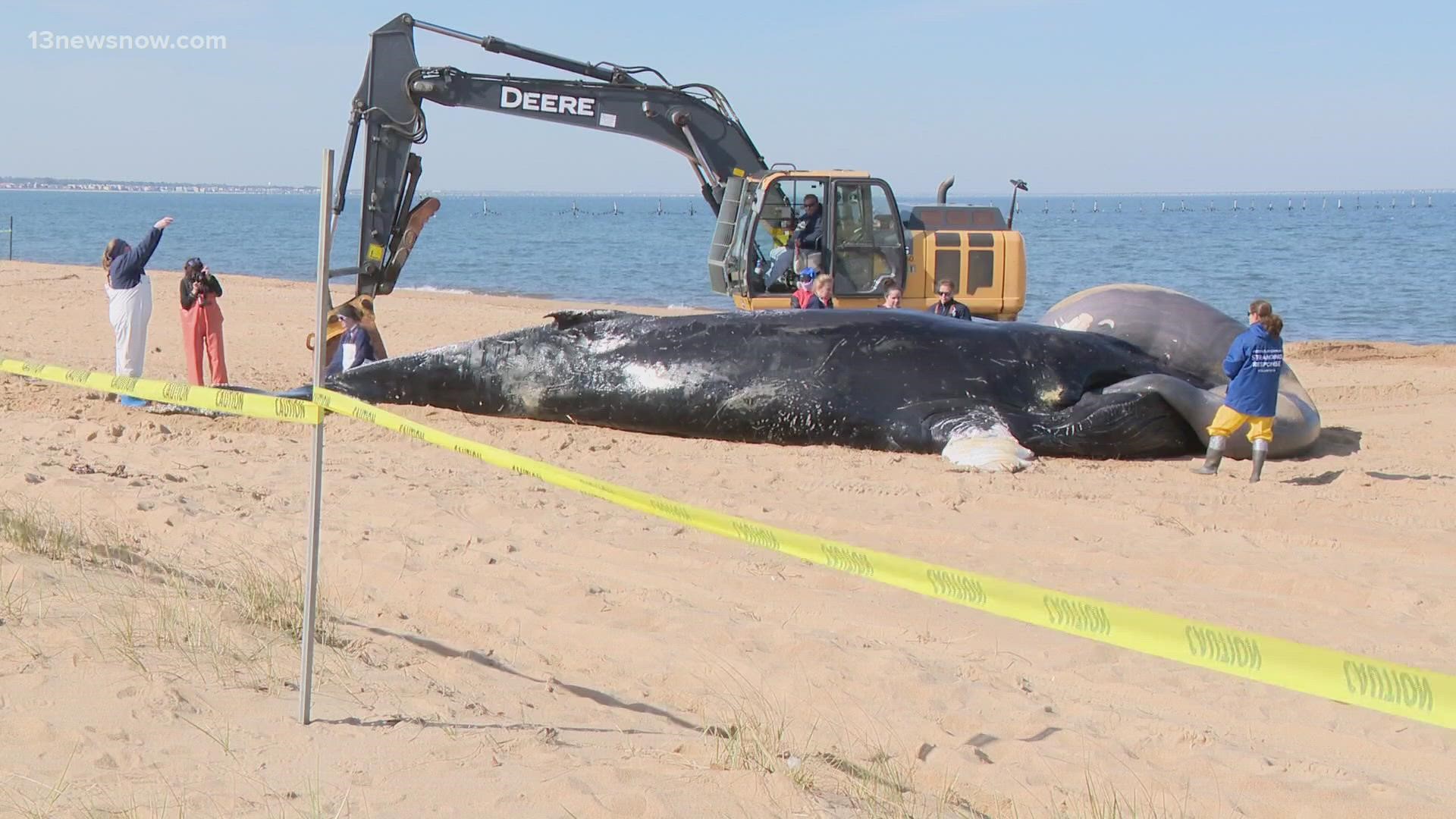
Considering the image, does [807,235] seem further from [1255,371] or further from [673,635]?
[673,635]

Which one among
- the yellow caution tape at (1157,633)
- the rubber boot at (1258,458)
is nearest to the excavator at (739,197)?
the rubber boot at (1258,458)

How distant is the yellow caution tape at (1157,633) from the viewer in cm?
281

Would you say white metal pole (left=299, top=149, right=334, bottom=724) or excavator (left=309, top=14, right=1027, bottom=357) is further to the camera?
excavator (left=309, top=14, right=1027, bottom=357)

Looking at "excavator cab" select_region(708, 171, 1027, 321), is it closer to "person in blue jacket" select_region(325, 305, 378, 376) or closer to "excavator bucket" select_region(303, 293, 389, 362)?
"excavator bucket" select_region(303, 293, 389, 362)

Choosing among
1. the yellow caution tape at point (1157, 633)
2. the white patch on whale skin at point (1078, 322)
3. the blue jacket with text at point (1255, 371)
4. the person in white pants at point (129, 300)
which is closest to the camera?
the yellow caution tape at point (1157, 633)

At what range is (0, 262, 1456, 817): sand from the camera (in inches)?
160

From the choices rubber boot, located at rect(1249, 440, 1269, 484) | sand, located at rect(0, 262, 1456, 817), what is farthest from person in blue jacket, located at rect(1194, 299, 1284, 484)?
sand, located at rect(0, 262, 1456, 817)

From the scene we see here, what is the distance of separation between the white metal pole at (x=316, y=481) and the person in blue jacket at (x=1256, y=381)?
6.84 m

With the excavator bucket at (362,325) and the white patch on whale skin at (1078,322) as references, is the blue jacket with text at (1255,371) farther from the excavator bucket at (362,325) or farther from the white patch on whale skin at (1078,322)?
the excavator bucket at (362,325)

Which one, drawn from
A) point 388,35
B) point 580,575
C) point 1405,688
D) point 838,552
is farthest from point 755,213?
point 1405,688

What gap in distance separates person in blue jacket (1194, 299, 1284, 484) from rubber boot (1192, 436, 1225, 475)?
8cm

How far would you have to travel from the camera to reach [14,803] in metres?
3.55

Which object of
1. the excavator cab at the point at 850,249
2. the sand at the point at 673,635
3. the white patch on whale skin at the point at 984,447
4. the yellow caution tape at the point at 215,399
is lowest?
the sand at the point at 673,635

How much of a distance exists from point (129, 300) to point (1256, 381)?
9.48 m
